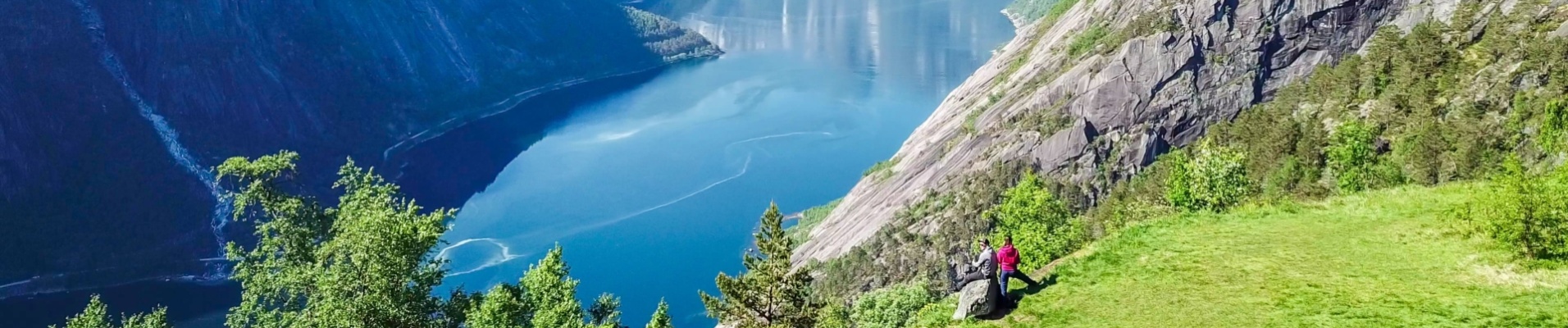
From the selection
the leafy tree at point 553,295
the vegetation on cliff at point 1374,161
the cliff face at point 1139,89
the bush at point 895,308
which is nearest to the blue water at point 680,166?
the cliff face at point 1139,89

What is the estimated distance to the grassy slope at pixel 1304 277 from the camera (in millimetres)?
19359

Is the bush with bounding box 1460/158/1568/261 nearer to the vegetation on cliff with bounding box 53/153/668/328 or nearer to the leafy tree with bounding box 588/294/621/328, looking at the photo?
the vegetation on cliff with bounding box 53/153/668/328

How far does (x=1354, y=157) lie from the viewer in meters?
42.9

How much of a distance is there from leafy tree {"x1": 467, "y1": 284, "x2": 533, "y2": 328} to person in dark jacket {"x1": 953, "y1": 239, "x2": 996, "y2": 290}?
13.0 meters

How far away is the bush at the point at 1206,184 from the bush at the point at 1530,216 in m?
13.8

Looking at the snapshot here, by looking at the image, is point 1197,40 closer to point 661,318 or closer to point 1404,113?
point 1404,113

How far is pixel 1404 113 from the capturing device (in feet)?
197

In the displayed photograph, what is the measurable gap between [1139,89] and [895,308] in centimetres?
5639

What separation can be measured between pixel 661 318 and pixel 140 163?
114 meters

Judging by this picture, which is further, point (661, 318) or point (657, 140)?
point (657, 140)

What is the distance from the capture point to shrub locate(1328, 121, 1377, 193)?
40.8 m

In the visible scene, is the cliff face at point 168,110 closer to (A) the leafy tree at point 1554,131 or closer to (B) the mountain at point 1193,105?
(B) the mountain at point 1193,105

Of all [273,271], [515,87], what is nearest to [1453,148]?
[273,271]

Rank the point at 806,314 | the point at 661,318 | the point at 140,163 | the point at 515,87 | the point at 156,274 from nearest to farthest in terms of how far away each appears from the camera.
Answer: the point at 806,314, the point at 661,318, the point at 156,274, the point at 140,163, the point at 515,87
